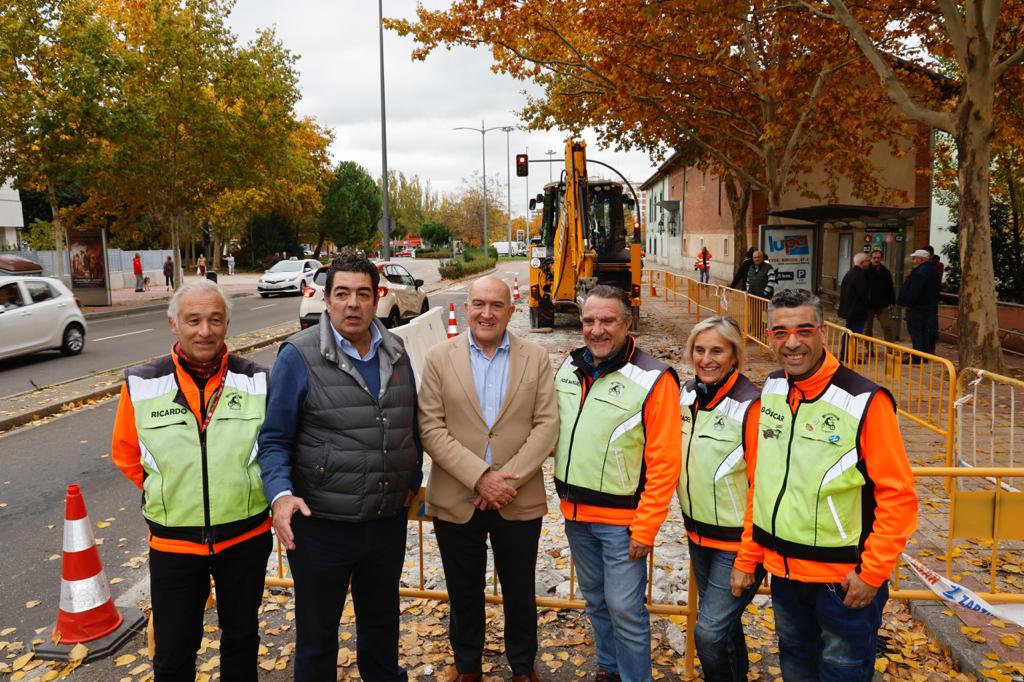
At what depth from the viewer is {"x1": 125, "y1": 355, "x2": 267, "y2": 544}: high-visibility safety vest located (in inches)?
108

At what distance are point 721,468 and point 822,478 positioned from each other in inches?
19.0

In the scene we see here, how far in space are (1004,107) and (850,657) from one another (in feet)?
54.0

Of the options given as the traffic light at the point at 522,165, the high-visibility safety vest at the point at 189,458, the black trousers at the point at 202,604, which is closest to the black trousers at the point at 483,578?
the black trousers at the point at 202,604

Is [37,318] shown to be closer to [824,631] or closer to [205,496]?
[205,496]

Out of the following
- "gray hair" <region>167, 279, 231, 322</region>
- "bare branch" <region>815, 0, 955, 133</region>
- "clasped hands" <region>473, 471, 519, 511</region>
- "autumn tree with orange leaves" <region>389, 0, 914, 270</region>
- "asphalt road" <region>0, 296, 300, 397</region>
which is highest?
"autumn tree with orange leaves" <region>389, 0, 914, 270</region>

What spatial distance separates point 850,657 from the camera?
2.57m

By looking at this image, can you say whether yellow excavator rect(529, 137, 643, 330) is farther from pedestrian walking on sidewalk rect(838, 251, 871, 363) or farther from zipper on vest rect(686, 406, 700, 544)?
zipper on vest rect(686, 406, 700, 544)

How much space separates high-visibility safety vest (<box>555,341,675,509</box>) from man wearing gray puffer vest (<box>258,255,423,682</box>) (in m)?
0.70

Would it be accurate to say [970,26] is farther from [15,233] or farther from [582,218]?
[15,233]

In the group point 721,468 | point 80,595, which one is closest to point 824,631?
point 721,468

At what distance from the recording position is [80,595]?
3.95 metres

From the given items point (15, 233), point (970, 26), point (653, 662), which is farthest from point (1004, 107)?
point (15, 233)

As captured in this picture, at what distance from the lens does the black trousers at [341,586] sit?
2.89m

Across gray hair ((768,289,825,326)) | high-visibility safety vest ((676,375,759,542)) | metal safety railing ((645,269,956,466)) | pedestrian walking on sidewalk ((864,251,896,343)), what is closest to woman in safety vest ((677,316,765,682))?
high-visibility safety vest ((676,375,759,542))
